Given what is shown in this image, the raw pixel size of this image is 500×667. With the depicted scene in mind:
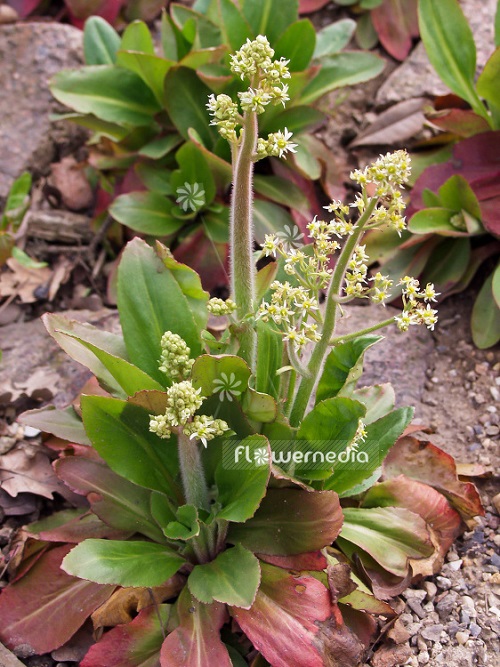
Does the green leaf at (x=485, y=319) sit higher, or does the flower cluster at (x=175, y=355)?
the flower cluster at (x=175, y=355)

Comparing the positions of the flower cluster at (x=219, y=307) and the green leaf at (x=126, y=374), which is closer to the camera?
the flower cluster at (x=219, y=307)

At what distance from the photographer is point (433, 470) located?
2820 millimetres

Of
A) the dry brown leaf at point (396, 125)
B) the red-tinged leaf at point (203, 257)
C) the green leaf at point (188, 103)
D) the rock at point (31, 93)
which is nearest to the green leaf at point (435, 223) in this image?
the dry brown leaf at point (396, 125)

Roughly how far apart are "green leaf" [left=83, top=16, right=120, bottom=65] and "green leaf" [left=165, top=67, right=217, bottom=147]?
58 centimetres

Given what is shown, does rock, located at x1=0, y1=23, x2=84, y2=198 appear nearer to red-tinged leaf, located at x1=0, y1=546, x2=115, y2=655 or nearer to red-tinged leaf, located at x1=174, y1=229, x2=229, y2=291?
red-tinged leaf, located at x1=174, y1=229, x2=229, y2=291

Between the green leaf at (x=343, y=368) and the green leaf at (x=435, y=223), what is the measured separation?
1.14m

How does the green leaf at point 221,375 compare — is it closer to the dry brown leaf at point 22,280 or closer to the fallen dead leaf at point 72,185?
the dry brown leaf at point 22,280

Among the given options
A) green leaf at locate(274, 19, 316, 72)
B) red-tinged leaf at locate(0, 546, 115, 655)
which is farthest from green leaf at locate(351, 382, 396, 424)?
green leaf at locate(274, 19, 316, 72)

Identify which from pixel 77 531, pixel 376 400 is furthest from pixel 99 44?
pixel 77 531

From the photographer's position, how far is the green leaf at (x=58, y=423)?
8.53 ft

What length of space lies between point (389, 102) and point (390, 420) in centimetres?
254

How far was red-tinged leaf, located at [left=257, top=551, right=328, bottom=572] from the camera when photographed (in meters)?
2.30

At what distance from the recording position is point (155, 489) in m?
2.42

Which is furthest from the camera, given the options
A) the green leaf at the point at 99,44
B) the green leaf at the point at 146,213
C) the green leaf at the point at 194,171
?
the green leaf at the point at 99,44
